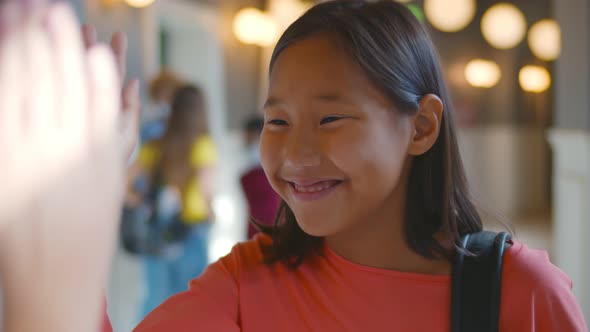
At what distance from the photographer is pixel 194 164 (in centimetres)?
367

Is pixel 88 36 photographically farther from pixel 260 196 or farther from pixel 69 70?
pixel 260 196

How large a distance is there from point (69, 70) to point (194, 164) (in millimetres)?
3218

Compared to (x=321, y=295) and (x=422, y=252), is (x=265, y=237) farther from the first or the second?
(x=422, y=252)

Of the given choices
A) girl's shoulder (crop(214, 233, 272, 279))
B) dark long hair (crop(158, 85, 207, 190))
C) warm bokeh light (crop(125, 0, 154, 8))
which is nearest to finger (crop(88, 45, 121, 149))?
girl's shoulder (crop(214, 233, 272, 279))

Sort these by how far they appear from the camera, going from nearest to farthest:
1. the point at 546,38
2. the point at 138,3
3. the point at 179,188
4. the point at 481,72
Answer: the point at 179,188, the point at 138,3, the point at 546,38, the point at 481,72

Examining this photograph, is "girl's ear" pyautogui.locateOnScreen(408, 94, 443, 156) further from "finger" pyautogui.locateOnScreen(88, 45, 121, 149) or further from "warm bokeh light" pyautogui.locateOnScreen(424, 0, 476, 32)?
"warm bokeh light" pyautogui.locateOnScreen(424, 0, 476, 32)

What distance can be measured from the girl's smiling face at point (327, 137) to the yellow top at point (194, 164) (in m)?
2.60

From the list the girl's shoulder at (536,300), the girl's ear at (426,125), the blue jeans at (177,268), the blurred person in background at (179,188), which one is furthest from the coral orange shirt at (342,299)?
the blue jeans at (177,268)

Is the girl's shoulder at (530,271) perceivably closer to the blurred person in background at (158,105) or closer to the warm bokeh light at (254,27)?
the blurred person in background at (158,105)

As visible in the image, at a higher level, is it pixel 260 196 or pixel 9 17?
pixel 9 17

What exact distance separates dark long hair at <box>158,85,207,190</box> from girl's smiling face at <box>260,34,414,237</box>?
258 centimetres

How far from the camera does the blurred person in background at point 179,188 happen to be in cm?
351

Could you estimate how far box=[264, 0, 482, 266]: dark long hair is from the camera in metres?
1.06

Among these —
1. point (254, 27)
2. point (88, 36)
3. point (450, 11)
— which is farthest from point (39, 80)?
point (254, 27)
